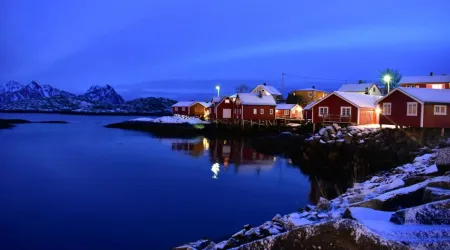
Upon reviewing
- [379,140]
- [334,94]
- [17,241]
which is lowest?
[17,241]

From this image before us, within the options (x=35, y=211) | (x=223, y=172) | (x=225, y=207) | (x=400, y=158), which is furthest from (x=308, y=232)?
(x=400, y=158)

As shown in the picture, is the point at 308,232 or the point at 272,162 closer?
the point at 308,232

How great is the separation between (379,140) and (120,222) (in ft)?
70.2

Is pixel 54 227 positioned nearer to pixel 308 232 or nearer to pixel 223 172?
pixel 308 232

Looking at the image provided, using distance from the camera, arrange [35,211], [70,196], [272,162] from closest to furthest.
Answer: [35,211] → [70,196] → [272,162]

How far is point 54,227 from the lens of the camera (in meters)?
12.5

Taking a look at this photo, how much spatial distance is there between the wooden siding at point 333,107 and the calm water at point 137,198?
36.9ft

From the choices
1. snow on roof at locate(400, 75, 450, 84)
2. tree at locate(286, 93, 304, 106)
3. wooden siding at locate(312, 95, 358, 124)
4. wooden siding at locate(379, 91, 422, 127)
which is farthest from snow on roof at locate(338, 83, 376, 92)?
wooden siding at locate(379, 91, 422, 127)

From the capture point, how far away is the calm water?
11828 mm

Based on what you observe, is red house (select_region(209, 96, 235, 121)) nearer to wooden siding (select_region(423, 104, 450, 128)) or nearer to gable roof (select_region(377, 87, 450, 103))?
gable roof (select_region(377, 87, 450, 103))

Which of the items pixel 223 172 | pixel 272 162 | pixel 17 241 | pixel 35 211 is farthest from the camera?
pixel 272 162

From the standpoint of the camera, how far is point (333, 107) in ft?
124

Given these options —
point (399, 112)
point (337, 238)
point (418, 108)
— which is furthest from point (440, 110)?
point (337, 238)

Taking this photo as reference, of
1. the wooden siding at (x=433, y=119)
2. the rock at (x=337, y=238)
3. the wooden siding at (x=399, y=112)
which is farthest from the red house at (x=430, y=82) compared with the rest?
the rock at (x=337, y=238)
